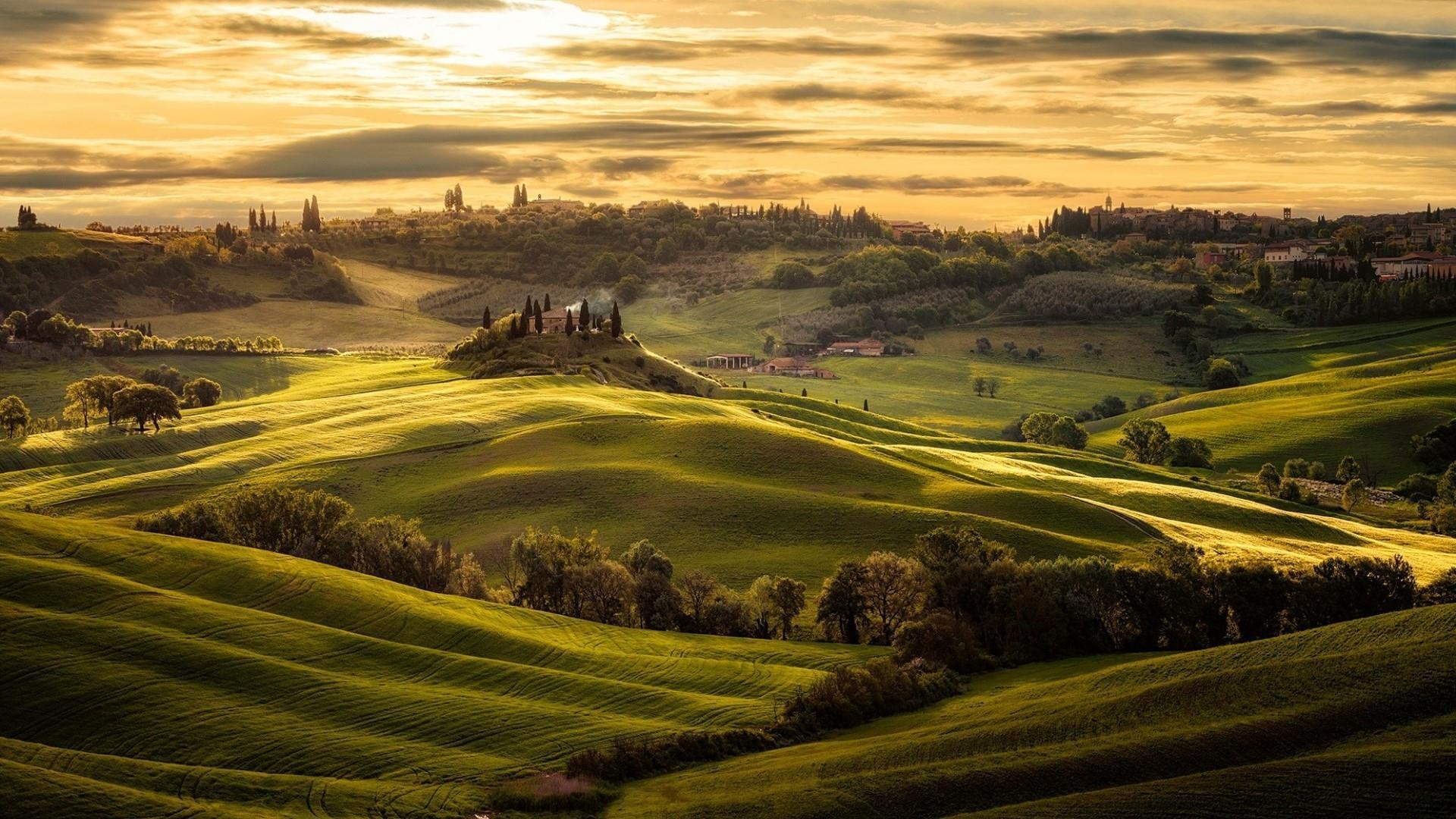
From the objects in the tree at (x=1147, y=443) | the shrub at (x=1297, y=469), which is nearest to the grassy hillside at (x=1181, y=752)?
the shrub at (x=1297, y=469)

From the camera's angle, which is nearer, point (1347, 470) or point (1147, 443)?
point (1347, 470)

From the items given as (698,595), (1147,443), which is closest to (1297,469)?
(1147,443)

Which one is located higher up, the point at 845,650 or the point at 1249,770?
the point at 1249,770

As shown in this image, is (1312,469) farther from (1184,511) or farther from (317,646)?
(317,646)

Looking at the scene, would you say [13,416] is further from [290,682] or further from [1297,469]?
[1297,469]

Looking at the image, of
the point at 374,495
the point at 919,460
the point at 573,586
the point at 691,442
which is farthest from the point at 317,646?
the point at 919,460

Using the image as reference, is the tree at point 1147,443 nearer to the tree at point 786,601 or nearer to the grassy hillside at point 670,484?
the grassy hillside at point 670,484
